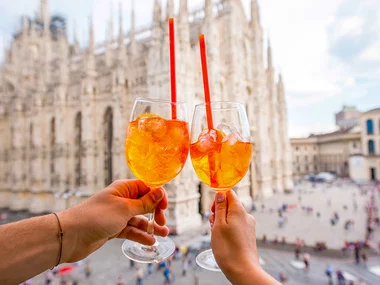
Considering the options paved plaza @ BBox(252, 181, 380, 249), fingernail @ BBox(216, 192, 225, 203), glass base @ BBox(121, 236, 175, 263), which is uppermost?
fingernail @ BBox(216, 192, 225, 203)

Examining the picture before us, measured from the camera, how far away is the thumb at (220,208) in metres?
1.30

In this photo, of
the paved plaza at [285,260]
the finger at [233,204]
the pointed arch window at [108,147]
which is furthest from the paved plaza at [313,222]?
the finger at [233,204]

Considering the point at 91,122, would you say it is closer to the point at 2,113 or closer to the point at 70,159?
the point at 70,159

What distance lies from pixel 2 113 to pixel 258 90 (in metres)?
24.6

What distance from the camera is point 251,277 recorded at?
1.04m

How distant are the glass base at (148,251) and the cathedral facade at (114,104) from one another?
10544 mm

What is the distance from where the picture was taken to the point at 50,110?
67.8 feet

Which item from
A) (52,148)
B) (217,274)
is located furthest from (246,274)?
(52,148)

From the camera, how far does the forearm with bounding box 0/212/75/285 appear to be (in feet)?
3.59

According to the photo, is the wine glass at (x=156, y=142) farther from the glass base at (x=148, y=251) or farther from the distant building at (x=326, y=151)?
the distant building at (x=326, y=151)

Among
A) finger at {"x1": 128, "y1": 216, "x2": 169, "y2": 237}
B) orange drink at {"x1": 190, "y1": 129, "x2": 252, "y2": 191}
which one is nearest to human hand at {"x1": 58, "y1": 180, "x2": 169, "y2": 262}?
finger at {"x1": 128, "y1": 216, "x2": 169, "y2": 237}

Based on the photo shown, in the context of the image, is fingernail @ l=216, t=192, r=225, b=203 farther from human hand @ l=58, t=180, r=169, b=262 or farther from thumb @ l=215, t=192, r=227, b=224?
human hand @ l=58, t=180, r=169, b=262

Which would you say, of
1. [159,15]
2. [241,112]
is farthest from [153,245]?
[159,15]

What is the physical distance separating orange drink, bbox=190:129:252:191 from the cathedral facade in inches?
433
